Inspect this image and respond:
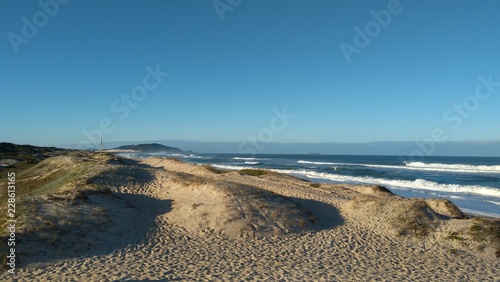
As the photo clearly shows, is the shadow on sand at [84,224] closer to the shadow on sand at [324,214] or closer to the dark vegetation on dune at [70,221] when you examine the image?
the dark vegetation on dune at [70,221]

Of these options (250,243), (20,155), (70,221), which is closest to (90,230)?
Answer: (70,221)

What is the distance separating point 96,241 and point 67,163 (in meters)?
23.1

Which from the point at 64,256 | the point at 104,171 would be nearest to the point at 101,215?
the point at 64,256

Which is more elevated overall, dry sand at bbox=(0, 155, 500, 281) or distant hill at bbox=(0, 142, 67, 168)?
distant hill at bbox=(0, 142, 67, 168)

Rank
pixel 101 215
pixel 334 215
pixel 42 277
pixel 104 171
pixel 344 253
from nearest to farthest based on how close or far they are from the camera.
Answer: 1. pixel 42 277
2. pixel 344 253
3. pixel 101 215
4. pixel 334 215
5. pixel 104 171

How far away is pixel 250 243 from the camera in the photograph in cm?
1427

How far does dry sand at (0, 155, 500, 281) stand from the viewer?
10.8 metres

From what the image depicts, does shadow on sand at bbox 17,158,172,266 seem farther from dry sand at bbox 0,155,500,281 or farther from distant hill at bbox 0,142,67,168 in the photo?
distant hill at bbox 0,142,67,168

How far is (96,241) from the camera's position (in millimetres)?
12641

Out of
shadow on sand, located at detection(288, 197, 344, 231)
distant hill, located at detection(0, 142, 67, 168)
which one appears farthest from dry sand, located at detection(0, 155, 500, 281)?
distant hill, located at detection(0, 142, 67, 168)

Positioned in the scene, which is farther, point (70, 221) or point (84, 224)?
point (84, 224)

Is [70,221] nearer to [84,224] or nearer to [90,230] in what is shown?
[84,224]

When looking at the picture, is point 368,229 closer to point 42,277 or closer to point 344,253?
point 344,253

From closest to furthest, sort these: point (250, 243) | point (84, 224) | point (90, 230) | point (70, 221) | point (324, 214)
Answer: point (90, 230) → point (70, 221) → point (84, 224) → point (250, 243) → point (324, 214)
